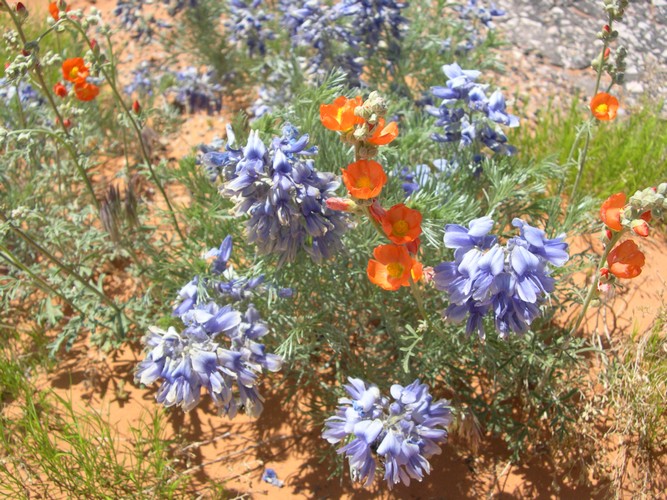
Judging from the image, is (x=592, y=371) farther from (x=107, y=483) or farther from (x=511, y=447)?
(x=107, y=483)

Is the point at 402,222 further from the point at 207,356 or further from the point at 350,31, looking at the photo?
the point at 350,31

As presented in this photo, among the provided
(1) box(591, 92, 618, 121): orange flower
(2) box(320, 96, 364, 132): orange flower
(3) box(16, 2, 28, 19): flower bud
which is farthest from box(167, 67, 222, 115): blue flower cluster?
(2) box(320, 96, 364, 132): orange flower

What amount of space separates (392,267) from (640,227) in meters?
0.73

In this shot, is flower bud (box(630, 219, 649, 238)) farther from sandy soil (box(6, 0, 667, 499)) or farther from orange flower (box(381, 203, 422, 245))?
sandy soil (box(6, 0, 667, 499))

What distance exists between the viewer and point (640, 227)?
69.7 inches

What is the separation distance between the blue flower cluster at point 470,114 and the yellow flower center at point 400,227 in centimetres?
97

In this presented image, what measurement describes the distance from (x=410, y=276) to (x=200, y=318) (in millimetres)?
825

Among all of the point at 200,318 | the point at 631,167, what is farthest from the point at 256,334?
the point at 631,167

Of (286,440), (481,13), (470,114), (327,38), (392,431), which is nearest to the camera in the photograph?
(392,431)

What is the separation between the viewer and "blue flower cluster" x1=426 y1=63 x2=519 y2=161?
2699 mm

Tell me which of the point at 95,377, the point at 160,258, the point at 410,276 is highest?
the point at 410,276

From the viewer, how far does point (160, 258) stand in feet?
10.3

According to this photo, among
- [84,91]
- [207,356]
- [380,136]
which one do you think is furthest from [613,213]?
[84,91]

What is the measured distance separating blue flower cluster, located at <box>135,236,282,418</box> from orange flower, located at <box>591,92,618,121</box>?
1.61 metres
